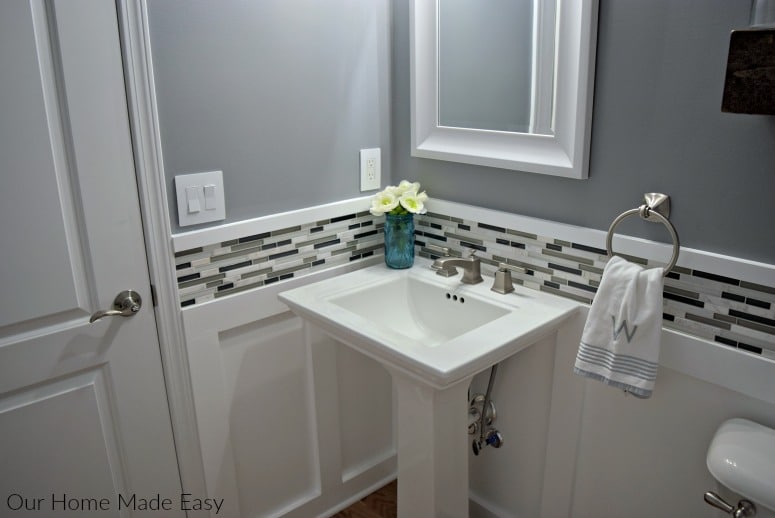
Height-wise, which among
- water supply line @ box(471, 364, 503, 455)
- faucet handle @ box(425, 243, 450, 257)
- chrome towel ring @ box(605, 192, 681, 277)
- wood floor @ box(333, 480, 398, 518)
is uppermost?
chrome towel ring @ box(605, 192, 681, 277)

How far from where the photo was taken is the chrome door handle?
1399 mm

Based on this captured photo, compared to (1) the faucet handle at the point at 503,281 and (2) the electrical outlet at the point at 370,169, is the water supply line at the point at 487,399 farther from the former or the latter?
(2) the electrical outlet at the point at 370,169

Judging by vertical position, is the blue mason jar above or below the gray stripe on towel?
above

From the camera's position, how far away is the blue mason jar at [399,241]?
1.78m

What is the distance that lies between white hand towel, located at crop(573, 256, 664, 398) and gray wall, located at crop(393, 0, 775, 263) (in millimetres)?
135

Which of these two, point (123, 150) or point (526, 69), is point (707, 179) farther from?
point (123, 150)

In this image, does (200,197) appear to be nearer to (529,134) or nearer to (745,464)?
(529,134)

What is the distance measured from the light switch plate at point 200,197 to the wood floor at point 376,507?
1097mm

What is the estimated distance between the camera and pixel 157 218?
4.68 ft

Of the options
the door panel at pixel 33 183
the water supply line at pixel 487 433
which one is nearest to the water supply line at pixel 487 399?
the water supply line at pixel 487 433

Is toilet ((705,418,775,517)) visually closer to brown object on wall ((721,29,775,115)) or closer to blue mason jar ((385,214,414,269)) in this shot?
brown object on wall ((721,29,775,115))

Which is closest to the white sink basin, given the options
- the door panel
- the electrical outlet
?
the electrical outlet

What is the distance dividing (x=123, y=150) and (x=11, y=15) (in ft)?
1.06

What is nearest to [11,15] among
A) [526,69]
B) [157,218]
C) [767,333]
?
[157,218]
